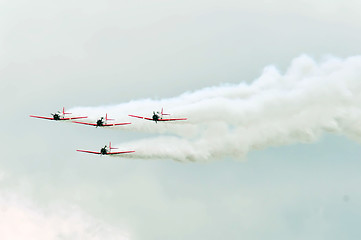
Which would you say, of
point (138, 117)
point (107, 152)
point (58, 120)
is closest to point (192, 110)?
point (138, 117)

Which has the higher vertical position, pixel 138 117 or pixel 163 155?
pixel 138 117

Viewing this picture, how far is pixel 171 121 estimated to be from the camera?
7662 cm

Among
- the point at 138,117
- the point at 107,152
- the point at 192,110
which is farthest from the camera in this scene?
the point at 107,152

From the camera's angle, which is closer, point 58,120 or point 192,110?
point 192,110

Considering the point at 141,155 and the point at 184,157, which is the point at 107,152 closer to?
the point at 141,155

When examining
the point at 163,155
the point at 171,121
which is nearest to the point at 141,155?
the point at 163,155

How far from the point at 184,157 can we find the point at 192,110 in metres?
10.1

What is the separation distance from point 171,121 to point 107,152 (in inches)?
531

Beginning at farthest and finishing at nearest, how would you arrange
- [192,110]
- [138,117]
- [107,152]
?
[107,152]
[138,117]
[192,110]

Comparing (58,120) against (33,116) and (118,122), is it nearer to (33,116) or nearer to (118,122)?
(33,116)

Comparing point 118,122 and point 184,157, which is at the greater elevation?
point 118,122

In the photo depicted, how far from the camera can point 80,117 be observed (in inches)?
3255

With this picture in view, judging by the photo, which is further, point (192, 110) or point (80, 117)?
point (80, 117)

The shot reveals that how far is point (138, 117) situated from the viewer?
78.8 m
